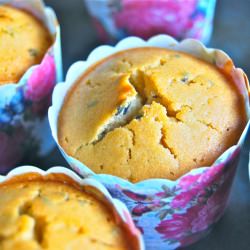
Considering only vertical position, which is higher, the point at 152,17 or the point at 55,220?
the point at 152,17

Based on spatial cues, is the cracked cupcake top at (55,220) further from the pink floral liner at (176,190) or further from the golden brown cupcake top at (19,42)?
the golden brown cupcake top at (19,42)

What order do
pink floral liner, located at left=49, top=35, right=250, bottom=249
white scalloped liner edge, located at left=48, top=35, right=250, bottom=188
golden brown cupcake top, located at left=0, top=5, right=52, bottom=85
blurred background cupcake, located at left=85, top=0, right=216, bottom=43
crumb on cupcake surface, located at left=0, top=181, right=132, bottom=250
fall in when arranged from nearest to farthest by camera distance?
crumb on cupcake surface, located at left=0, top=181, right=132, bottom=250 < pink floral liner, located at left=49, top=35, right=250, bottom=249 < white scalloped liner edge, located at left=48, top=35, right=250, bottom=188 < golden brown cupcake top, located at left=0, top=5, right=52, bottom=85 < blurred background cupcake, located at left=85, top=0, right=216, bottom=43

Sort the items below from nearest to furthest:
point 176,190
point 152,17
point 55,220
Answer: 1. point 55,220
2. point 176,190
3. point 152,17

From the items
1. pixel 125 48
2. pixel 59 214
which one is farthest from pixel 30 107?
pixel 59 214

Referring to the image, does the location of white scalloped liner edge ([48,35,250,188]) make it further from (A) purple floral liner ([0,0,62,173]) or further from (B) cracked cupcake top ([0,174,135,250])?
(B) cracked cupcake top ([0,174,135,250])

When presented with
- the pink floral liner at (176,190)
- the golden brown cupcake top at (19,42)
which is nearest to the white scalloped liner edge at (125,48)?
the pink floral liner at (176,190)

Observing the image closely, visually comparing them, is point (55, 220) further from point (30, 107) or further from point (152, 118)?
point (30, 107)

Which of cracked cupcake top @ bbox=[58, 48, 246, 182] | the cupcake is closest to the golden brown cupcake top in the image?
cracked cupcake top @ bbox=[58, 48, 246, 182]
